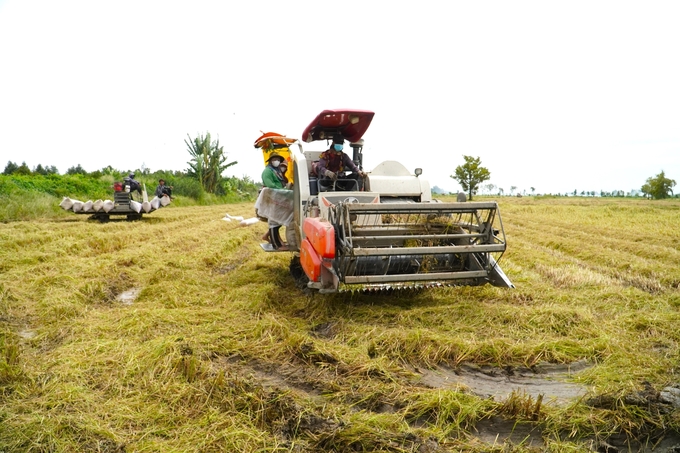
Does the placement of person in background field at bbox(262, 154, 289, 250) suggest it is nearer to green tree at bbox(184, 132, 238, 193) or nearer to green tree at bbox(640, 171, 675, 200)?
green tree at bbox(184, 132, 238, 193)

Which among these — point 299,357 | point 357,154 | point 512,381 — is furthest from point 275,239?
point 512,381

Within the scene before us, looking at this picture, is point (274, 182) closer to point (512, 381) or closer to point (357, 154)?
point (357, 154)

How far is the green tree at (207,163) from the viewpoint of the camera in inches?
1222

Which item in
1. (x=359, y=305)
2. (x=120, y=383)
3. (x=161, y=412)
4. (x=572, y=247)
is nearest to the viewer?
(x=161, y=412)

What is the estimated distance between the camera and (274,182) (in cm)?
695

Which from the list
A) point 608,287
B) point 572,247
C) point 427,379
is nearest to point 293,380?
point 427,379

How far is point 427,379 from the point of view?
3.40 metres

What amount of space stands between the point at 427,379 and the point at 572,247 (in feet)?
27.6

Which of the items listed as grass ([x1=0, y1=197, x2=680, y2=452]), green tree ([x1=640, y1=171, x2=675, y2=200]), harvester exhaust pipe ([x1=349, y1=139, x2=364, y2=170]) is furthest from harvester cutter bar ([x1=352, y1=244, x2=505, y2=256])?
green tree ([x1=640, y1=171, x2=675, y2=200])

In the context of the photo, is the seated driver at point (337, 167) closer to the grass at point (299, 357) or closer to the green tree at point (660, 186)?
the grass at point (299, 357)

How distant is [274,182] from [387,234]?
2.47 metres

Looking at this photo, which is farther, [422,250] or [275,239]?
[275,239]

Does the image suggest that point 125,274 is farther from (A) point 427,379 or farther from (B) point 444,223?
(A) point 427,379

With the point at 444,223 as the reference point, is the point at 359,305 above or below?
below
